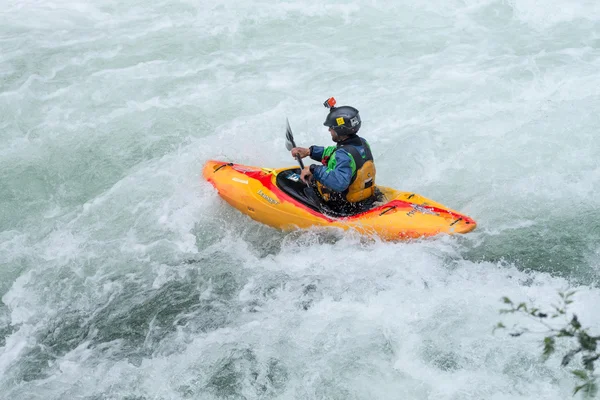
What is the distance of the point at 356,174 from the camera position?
19.9ft

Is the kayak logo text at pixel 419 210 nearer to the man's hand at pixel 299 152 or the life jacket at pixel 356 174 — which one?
the life jacket at pixel 356 174

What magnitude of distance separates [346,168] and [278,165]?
82.0 inches

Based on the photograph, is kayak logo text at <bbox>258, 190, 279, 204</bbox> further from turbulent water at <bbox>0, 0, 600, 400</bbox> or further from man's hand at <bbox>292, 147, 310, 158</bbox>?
man's hand at <bbox>292, 147, 310, 158</bbox>

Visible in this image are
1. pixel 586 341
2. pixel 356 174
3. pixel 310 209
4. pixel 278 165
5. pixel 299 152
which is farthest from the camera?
pixel 278 165

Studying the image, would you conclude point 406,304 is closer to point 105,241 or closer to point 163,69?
point 105,241

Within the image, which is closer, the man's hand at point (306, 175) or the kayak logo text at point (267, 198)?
the man's hand at point (306, 175)

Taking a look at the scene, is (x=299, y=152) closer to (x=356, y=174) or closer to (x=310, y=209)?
(x=310, y=209)

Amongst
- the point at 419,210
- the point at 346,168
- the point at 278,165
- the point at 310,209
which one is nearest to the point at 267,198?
the point at 310,209

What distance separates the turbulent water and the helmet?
1016mm

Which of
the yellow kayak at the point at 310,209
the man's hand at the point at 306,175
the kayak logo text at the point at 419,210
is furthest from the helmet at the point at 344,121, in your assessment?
the kayak logo text at the point at 419,210

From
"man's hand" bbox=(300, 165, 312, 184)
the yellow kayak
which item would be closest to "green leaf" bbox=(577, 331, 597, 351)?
the yellow kayak

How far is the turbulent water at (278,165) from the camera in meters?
5.12

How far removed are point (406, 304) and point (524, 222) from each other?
1.94 metres

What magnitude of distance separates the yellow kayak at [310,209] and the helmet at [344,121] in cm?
A: 80
